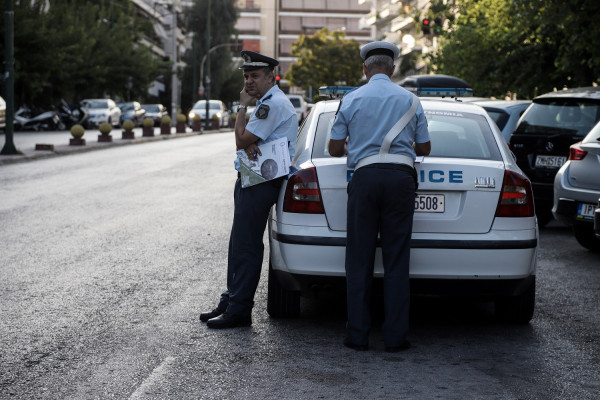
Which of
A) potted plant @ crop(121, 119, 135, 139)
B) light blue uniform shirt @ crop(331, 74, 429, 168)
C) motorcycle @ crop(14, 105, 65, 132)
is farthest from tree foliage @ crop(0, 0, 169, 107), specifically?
light blue uniform shirt @ crop(331, 74, 429, 168)

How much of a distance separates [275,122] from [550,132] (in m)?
6.76

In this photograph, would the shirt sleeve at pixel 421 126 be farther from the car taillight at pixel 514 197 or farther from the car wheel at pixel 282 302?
the car wheel at pixel 282 302

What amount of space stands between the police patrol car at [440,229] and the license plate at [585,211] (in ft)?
13.2

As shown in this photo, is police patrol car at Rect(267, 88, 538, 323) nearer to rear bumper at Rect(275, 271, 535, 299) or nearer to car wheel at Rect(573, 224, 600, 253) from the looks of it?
rear bumper at Rect(275, 271, 535, 299)

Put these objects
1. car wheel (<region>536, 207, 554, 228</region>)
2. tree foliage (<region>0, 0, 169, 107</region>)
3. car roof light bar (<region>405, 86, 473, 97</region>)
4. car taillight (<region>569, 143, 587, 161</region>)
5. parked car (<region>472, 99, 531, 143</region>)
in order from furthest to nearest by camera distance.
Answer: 1. tree foliage (<region>0, 0, 169, 107</region>)
2. parked car (<region>472, 99, 531, 143</region>)
3. car wheel (<region>536, 207, 554, 228</region>)
4. car taillight (<region>569, 143, 587, 161</region>)
5. car roof light bar (<region>405, 86, 473, 97</region>)

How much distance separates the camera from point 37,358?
5559 mm

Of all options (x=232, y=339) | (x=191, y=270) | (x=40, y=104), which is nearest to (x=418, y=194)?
(x=232, y=339)

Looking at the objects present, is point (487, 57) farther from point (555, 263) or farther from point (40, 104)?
point (40, 104)

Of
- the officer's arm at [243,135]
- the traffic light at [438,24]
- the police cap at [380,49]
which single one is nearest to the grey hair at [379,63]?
the police cap at [380,49]

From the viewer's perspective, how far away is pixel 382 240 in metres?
5.90

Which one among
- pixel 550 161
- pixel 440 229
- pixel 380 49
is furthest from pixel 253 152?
pixel 550 161

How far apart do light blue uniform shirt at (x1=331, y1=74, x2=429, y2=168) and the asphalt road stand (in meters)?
1.13

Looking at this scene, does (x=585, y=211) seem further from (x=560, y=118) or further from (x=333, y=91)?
(x=333, y=91)

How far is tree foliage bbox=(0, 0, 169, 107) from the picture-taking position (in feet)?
145
